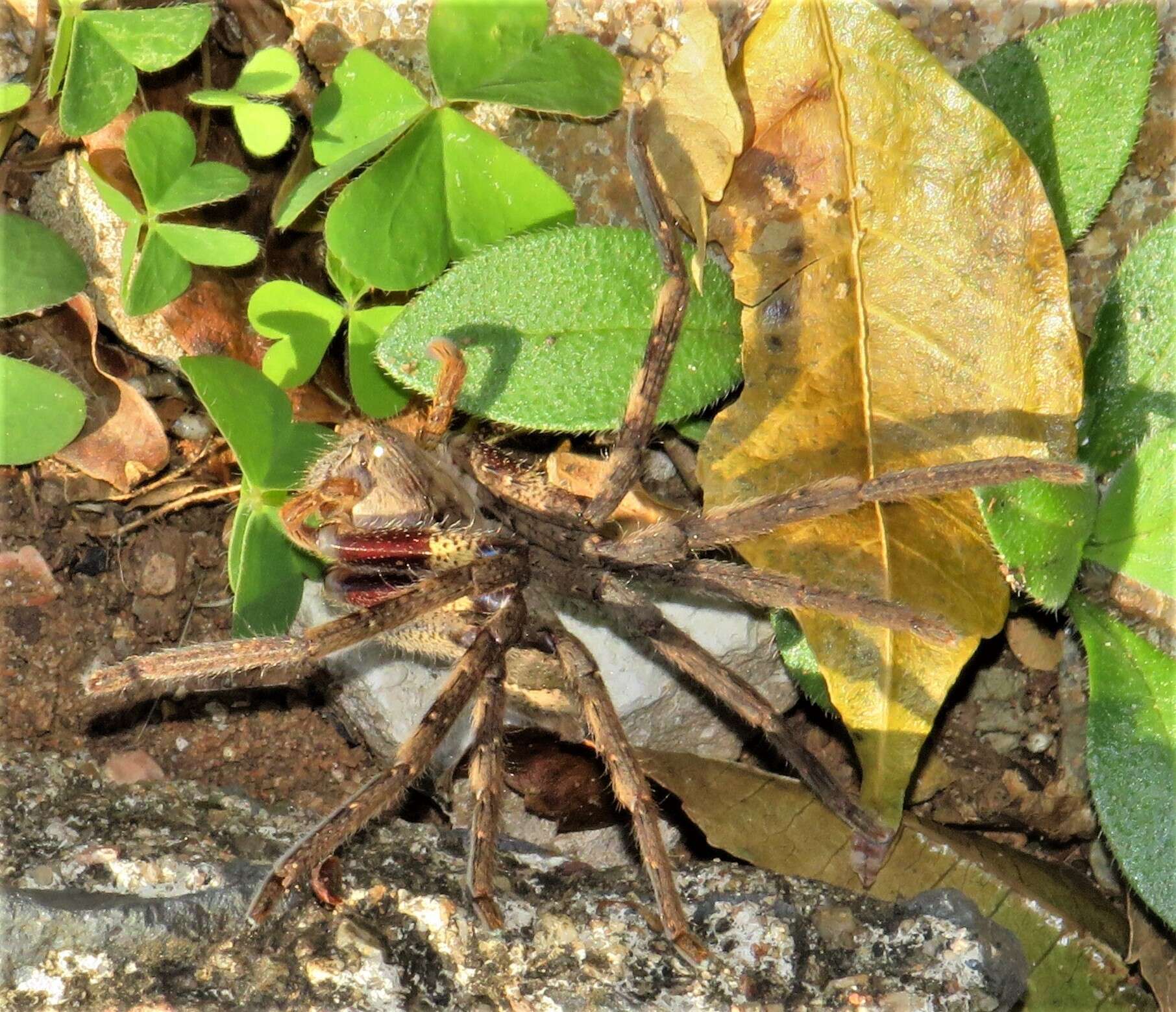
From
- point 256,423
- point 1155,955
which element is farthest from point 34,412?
point 1155,955

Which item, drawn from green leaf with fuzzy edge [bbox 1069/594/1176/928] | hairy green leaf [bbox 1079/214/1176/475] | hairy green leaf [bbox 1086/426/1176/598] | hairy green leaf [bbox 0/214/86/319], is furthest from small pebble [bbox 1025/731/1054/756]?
hairy green leaf [bbox 0/214/86/319]

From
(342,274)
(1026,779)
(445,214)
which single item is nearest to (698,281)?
(445,214)

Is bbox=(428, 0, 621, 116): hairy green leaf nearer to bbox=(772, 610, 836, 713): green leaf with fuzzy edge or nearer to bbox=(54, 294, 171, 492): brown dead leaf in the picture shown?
bbox=(54, 294, 171, 492): brown dead leaf

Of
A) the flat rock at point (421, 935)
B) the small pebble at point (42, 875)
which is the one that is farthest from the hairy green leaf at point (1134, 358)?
the small pebble at point (42, 875)

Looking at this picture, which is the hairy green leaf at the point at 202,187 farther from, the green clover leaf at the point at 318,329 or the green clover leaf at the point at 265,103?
the green clover leaf at the point at 318,329

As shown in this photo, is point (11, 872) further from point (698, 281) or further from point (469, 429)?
point (698, 281)
